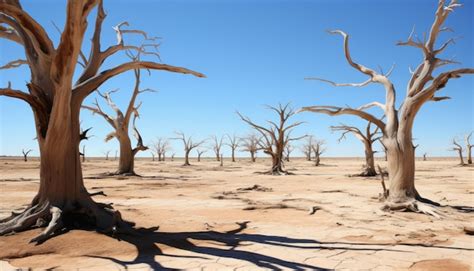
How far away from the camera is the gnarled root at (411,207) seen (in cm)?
753

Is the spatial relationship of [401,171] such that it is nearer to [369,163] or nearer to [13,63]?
[13,63]

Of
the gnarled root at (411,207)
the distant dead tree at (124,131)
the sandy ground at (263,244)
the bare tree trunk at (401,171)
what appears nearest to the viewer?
the sandy ground at (263,244)

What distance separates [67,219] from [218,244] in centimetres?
251

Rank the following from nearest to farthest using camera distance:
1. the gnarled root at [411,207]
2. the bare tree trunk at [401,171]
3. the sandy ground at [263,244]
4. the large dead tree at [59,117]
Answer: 1. the sandy ground at [263,244]
2. the large dead tree at [59,117]
3. the gnarled root at [411,207]
4. the bare tree trunk at [401,171]

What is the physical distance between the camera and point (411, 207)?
7938 mm

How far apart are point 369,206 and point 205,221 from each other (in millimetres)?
4524

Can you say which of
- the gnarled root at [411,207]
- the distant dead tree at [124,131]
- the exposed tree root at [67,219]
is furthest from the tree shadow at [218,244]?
the distant dead tree at [124,131]

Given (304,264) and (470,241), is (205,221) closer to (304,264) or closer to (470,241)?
(304,264)

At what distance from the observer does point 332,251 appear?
463cm

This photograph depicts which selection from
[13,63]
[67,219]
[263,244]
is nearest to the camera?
[263,244]

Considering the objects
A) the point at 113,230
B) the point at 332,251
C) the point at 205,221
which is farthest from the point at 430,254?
the point at 113,230

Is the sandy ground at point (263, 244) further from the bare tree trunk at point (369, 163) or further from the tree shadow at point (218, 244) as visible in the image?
the bare tree trunk at point (369, 163)

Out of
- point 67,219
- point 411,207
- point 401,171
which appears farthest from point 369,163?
point 67,219

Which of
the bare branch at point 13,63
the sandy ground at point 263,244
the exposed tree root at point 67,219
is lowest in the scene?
the sandy ground at point 263,244
